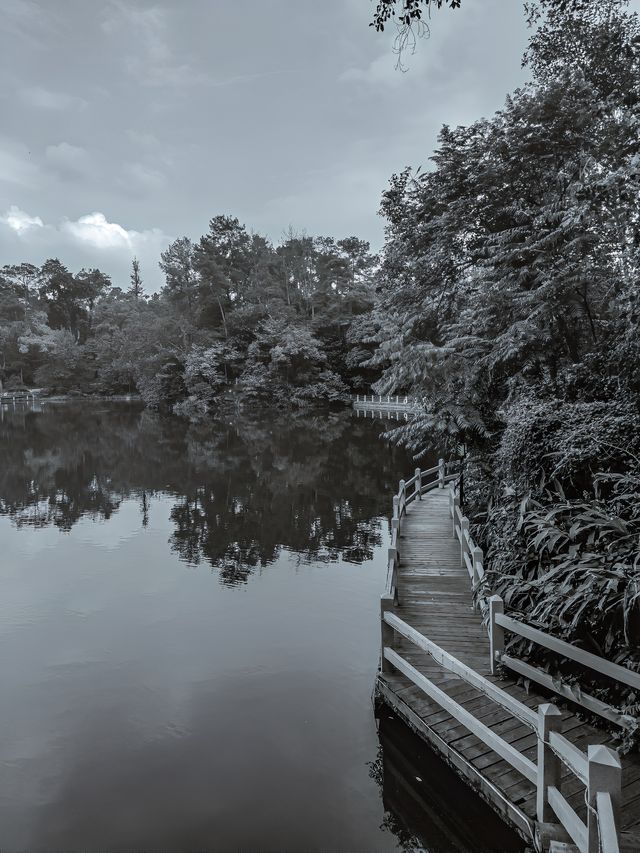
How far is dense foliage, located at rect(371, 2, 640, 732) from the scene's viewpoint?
677 centimetres

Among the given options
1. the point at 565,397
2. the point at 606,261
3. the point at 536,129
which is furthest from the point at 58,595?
the point at 536,129

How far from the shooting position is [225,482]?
2406 cm

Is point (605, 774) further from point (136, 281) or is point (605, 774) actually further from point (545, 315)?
point (136, 281)

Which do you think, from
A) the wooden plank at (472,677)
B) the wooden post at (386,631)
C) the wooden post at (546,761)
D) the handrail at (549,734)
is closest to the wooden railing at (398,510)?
the wooden post at (386,631)

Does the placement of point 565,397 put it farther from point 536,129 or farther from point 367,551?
point 536,129

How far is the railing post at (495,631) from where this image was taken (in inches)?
253

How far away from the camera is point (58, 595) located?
40.8 feet

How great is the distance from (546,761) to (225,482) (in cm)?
2058

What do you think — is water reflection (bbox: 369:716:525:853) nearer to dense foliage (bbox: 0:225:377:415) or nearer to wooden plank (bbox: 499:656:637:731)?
wooden plank (bbox: 499:656:637:731)

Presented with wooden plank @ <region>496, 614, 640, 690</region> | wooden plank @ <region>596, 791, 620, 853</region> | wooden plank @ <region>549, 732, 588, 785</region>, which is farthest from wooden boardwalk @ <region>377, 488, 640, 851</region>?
wooden plank @ <region>496, 614, 640, 690</region>

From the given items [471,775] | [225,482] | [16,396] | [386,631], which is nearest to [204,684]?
[386,631]

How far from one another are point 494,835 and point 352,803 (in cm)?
159

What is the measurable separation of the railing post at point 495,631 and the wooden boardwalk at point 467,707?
242mm

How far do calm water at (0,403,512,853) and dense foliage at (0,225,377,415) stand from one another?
33.3 metres
